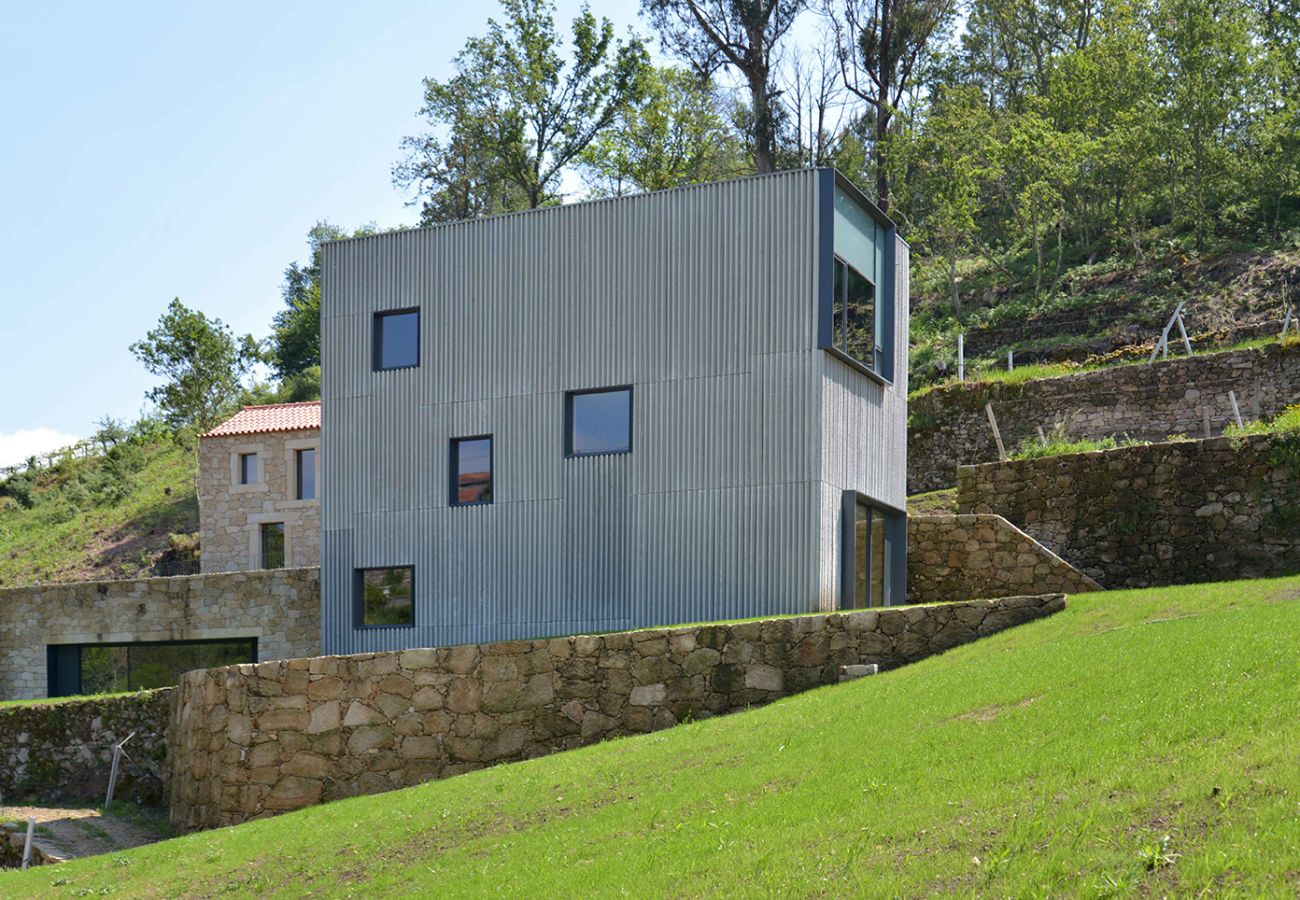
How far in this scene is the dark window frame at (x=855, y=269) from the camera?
23812 millimetres

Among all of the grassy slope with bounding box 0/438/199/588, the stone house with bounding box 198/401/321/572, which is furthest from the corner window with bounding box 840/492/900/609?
the grassy slope with bounding box 0/438/199/588

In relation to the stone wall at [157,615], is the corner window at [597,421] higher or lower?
higher

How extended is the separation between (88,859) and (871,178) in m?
41.4

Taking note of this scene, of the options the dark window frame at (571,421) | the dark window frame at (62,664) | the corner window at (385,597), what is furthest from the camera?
the dark window frame at (62,664)

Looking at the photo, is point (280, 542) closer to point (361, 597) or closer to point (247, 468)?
point (247, 468)

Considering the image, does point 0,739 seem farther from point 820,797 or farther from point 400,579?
point 820,797

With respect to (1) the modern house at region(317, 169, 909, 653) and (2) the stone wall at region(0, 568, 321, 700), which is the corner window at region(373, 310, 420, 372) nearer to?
(1) the modern house at region(317, 169, 909, 653)

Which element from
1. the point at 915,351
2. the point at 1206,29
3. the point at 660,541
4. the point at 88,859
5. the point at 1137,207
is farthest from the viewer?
the point at 1137,207

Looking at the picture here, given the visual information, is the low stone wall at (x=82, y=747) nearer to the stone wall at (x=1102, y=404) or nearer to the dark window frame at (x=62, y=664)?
the dark window frame at (x=62, y=664)

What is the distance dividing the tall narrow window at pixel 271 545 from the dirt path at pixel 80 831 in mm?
15132

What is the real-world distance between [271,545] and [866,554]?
21.3 m

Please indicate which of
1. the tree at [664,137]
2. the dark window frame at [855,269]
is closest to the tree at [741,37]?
the tree at [664,137]

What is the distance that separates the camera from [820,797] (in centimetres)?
1216

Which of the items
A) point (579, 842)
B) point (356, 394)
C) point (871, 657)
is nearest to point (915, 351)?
point (356, 394)
